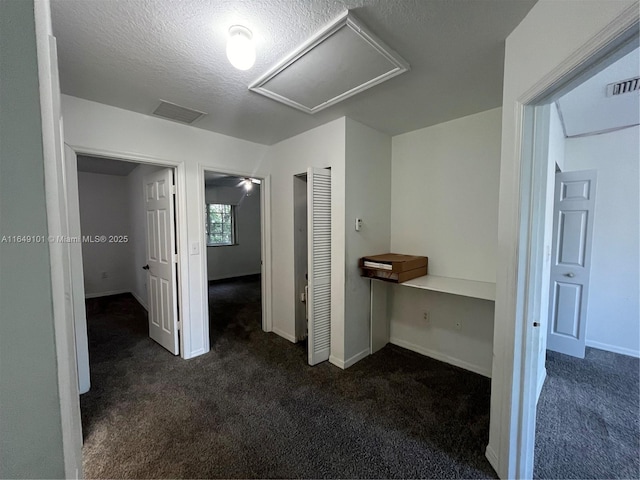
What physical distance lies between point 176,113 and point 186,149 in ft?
1.22

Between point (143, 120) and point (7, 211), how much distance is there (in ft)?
8.08

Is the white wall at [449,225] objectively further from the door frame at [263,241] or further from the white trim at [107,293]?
the white trim at [107,293]

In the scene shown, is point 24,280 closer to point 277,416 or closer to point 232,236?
point 277,416

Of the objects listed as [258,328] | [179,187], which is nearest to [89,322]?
[258,328]

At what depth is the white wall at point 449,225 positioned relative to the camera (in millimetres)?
2371

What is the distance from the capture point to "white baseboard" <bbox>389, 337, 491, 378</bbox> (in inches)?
96.1

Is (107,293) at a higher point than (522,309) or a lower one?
lower

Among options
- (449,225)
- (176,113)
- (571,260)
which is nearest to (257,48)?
(176,113)

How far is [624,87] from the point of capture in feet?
5.85

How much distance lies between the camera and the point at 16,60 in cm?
43

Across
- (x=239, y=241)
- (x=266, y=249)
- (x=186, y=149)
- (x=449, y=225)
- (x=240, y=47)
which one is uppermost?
(x=240, y=47)

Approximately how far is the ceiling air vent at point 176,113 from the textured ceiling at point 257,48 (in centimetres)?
8

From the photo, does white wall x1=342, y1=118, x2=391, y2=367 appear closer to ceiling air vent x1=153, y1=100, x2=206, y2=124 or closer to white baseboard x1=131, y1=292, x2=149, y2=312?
ceiling air vent x1=153, y1=100, x2=206, y2=124

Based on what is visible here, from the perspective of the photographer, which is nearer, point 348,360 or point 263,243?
point 348,360
